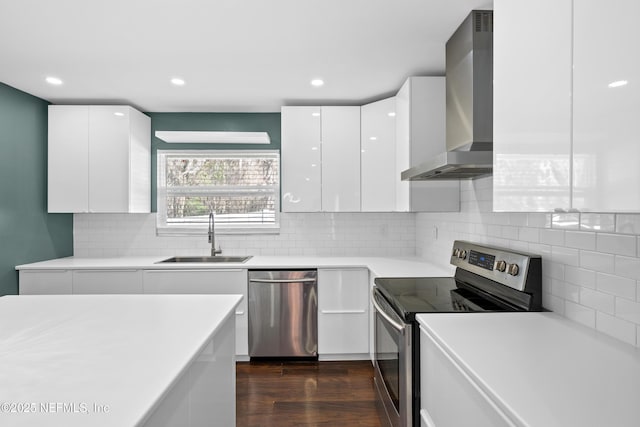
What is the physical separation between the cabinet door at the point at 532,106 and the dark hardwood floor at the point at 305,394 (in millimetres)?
1815

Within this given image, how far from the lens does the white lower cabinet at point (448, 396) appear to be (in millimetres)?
1052

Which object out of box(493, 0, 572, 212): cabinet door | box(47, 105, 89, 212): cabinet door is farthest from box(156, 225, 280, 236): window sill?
box(493, 0, 572, 212): cabinet door

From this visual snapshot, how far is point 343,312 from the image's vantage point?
325 cm

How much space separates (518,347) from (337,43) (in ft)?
6.26

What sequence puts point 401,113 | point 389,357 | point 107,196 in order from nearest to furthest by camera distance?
1. point 389,357
2. point 401,113
3. point 107,196

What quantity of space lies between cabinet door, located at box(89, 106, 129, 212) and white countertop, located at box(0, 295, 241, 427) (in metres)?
1.71

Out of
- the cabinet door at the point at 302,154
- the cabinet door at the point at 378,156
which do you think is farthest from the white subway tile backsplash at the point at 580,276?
the cabinet door at the point at 302,154

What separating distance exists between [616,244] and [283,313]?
2.45m

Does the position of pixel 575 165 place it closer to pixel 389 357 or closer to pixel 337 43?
pixel 389 357

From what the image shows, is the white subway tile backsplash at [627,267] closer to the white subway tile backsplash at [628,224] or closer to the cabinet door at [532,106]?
the white subway tile backsplash at [628,224]

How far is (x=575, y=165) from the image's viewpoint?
1.00m

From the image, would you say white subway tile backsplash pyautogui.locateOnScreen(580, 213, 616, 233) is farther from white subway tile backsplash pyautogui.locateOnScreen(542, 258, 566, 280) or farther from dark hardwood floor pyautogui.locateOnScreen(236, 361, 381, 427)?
dark hardwood floor pyautogui.locateOnScreen(236, 361, 381, 427)

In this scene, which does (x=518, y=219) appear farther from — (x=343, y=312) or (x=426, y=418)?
(x=343, y=312)

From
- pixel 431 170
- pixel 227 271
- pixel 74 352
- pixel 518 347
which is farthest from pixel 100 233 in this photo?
pixel 518 347
